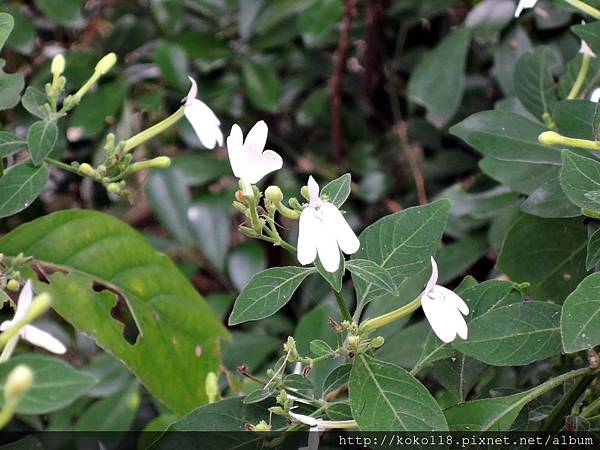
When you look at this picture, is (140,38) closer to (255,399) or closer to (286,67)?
(286,67)

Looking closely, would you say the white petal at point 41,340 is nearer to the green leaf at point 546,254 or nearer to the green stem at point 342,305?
the green stem at point 342,305

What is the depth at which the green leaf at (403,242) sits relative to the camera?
1.98 feet

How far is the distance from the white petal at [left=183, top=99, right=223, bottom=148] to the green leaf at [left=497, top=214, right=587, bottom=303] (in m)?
0.32

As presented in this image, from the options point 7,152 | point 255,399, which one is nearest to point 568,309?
point 255,399

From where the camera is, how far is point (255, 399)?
575 mm

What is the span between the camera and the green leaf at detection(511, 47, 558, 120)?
34.2 inches

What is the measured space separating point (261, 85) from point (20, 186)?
0.66m

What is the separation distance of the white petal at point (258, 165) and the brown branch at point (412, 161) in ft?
2.25

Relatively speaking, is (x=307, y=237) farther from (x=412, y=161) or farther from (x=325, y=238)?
(x=412, y=161)

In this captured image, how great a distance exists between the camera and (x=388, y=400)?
55 centimetres

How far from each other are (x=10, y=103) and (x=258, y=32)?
70 cm

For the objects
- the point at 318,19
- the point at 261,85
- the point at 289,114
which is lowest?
the point at 289,114

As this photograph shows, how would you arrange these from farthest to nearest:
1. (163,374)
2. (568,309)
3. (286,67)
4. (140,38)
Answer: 1. (286,67)
2. (140,38)
3. (163,374)
4. (568,309)

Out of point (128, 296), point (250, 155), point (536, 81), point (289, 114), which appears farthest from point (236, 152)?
point (289, 114)
